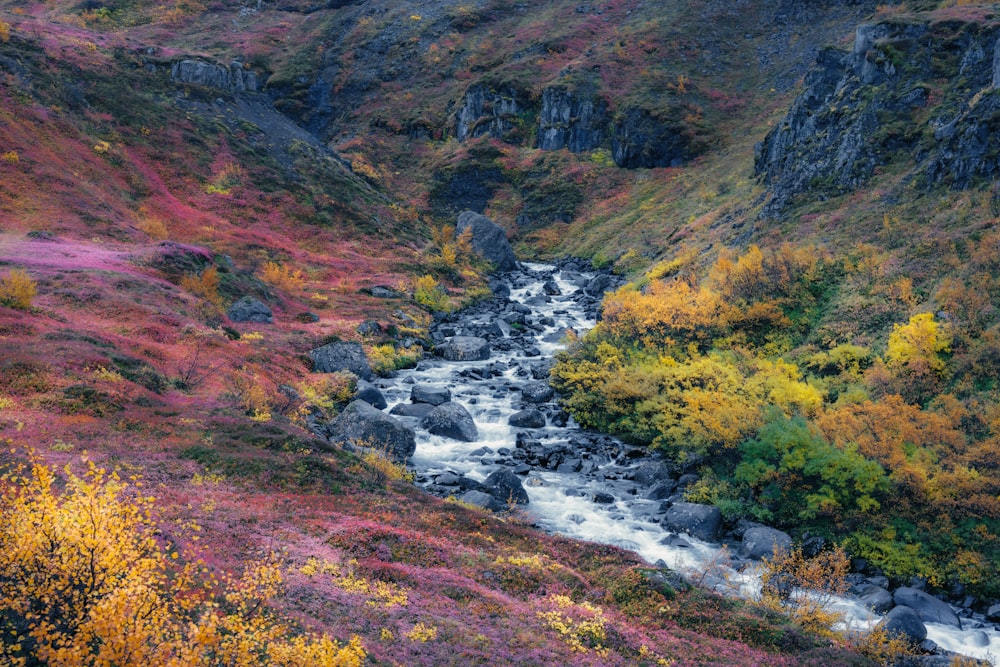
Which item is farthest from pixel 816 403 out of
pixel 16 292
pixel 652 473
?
pixel 16 292

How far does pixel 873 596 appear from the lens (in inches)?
594

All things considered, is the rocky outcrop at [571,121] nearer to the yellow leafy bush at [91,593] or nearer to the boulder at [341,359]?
the boulder at [341,359]

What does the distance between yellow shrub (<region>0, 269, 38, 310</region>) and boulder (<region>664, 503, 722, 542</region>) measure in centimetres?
2514

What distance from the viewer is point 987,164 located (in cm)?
2777

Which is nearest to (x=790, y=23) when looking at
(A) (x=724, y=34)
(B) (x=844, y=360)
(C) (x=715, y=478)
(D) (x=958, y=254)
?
(A) (x=724, y=34)

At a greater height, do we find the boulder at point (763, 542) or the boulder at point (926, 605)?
the boulder at point (926, 605)

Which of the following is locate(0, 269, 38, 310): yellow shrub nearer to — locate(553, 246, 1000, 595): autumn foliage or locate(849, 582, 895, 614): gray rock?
locate(553, 246, 1000, 595): autumn foliage

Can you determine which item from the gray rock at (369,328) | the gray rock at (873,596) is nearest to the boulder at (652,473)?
the gray rock at (873,596)

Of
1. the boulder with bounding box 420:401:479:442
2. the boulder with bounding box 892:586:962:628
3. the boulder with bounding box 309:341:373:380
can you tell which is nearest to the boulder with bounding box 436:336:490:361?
the boulder with bounding box 309:341:373:380

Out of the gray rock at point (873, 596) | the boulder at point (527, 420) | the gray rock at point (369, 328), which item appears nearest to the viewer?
the gray rock at point (873, 596)

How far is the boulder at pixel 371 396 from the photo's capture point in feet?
91.1

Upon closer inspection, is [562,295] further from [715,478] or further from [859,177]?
[715,478]

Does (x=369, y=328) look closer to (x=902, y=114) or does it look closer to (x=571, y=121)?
(x=902, y=114)

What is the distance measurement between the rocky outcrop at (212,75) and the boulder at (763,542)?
6943cm
